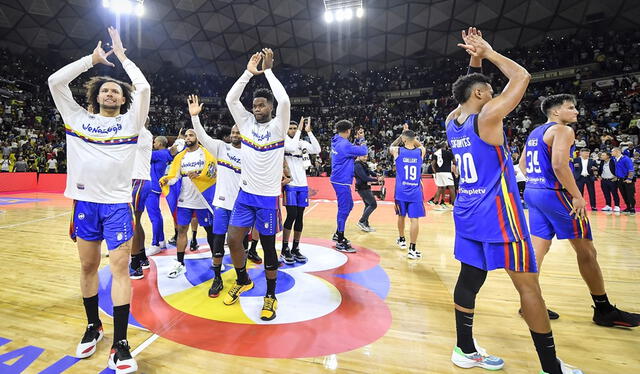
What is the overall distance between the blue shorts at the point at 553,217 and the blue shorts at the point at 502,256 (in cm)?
107

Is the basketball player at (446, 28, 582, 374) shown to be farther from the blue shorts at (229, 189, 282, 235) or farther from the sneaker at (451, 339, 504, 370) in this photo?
the blue shorts at (229, 189, 282, 235)

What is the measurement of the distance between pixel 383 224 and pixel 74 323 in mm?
5993

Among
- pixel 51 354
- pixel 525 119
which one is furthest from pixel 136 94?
pixel 525 119

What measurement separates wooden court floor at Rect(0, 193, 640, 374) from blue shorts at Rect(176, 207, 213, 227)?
1.28 meters

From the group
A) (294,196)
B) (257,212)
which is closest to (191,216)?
(294,196)

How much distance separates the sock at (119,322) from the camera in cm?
206

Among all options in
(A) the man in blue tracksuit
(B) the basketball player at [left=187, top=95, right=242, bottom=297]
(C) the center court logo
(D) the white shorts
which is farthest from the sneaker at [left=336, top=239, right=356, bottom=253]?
(D) the white shorts

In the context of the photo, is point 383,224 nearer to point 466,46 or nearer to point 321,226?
point 321,226

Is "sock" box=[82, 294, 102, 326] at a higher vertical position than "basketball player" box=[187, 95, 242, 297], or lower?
lower

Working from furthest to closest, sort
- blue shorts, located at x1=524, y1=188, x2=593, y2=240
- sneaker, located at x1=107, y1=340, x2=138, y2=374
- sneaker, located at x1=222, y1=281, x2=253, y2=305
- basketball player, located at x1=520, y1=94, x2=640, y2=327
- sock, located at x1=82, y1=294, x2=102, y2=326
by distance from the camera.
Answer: sneaker, located at x1=222, y1=281, x2=253, y2=305
blue shorts, located at x1=524, y1=188, x2=593, y2=240
basketball player, located at x1=520, y1=94, x2=640, y2=327
sock, located at x1=82, y1=294, x2=102, y2=326
sneaker, located at x1=107, y1=340, x2=138, y2=374

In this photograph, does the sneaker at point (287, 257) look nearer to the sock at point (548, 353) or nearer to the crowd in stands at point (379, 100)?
the sock at point (548, 353)

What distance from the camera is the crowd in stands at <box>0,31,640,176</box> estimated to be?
1477 centimetres

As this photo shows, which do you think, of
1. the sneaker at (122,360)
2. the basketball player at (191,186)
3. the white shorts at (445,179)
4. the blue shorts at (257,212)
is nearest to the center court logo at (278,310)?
the sneaker at (122,360)

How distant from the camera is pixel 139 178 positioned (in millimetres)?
3945
